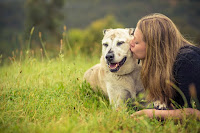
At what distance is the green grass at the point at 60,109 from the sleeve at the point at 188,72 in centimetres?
38

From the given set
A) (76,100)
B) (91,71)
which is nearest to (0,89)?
(76,100)

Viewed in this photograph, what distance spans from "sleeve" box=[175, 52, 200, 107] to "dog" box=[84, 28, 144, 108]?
86 cm

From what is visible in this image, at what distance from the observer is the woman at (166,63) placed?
2.58 m

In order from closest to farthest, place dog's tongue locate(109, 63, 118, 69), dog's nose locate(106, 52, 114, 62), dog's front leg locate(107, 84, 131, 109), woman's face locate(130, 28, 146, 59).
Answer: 1. woman's face locate(130, 28, 146, 59)
2. dog's nose locate(106, 52, 114, 62)
3. dog's tongue locate(109, 63, 118, 69)
4. dog's front leg locate(107, 84, 131, 109)

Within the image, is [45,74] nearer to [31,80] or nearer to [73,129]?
[31,80]

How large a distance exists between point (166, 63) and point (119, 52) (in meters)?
0.75

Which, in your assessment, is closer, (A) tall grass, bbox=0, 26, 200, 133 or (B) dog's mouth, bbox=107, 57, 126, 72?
(A) tall grass, bbox=0, 26, 200, 133

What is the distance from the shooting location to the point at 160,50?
111 inches

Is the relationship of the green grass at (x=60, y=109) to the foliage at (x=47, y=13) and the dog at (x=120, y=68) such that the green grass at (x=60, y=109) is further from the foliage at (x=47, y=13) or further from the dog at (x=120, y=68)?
the foliage at (x=47, y=13)

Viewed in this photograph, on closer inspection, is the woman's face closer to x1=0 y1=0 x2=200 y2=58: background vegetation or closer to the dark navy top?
the dark navy top

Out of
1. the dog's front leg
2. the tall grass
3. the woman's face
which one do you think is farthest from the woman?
the dog's front leg

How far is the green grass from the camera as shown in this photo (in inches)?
97.4

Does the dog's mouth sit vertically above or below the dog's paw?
above

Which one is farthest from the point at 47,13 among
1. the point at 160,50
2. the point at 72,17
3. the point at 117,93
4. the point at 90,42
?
the point at 72,17
